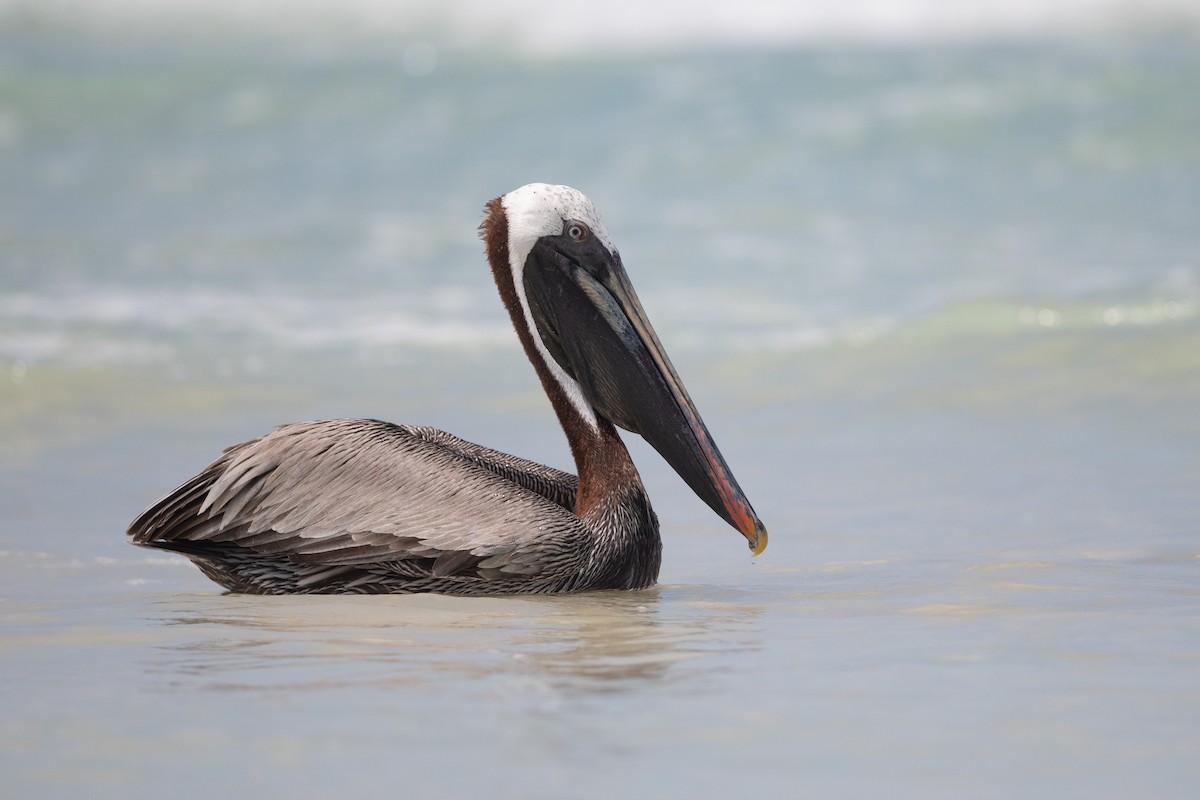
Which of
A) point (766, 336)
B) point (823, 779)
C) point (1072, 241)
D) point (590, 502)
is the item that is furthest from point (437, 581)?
point (1072, 241)

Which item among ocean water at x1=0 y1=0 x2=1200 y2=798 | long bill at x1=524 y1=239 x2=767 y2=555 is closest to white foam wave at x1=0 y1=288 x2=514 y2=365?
ocean water at x1=0 y1=0 x2=1200 y2=798

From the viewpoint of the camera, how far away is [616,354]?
4.83 meters

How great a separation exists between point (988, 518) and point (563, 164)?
1370cm

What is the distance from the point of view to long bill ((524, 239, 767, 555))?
187 inches

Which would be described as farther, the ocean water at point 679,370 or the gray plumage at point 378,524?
the gray plumage at point 378,524

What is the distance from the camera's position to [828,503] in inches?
255

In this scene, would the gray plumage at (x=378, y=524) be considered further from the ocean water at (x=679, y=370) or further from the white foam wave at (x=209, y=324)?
the white foam wave at (x=209, y=324)

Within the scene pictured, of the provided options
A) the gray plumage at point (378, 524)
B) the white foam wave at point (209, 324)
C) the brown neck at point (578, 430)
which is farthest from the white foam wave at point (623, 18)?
the gray plumage at point (378, 524)

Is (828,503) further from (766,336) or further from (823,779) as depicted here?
(766,336)

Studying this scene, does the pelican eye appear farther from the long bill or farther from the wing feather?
the wing feather

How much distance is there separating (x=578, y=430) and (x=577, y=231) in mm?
592

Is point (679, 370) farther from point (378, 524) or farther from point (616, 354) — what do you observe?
point (378, 524)

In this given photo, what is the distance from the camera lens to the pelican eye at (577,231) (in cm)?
489

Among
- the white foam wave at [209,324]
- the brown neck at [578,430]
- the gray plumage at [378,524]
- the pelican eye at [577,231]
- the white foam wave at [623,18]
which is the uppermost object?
the white foam wave at [623,18]
